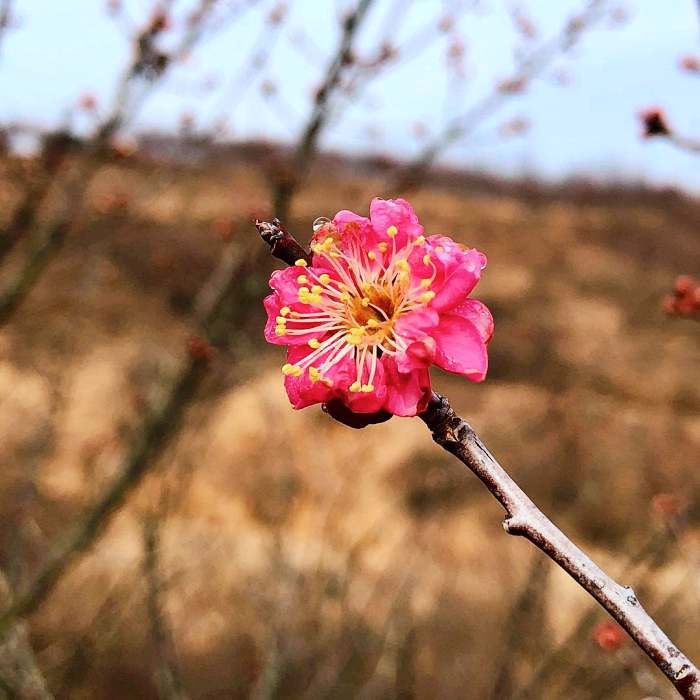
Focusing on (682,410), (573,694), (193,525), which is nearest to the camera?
(573,694)

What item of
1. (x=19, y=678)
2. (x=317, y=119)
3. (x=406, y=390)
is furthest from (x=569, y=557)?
(x=317, y=119)

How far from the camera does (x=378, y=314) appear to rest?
2.83 ft

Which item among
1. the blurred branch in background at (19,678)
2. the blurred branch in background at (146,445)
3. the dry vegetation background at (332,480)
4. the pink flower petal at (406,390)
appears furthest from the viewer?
the dry vegetation background at (332,480)

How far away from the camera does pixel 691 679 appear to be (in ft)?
1.76

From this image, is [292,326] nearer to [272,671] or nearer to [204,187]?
[272,671]

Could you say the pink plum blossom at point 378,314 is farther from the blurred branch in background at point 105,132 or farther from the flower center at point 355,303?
the blurred branch in background at point 105,132

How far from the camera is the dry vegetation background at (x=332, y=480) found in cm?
266

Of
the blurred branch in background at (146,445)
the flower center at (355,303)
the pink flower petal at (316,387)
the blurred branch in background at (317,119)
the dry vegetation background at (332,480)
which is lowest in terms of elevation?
the dry vegetation background at (332,480)

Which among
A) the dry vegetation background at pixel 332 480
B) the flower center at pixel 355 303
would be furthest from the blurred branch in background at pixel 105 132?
the flower center at pixel 355 303

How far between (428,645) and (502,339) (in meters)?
5.49

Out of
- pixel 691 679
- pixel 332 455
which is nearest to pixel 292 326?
pixel 691 679

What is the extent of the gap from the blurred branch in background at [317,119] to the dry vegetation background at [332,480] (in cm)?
30

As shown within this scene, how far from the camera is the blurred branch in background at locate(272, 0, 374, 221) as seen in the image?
8.37ft

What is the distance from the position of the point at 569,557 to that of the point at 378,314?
385 millimetres
